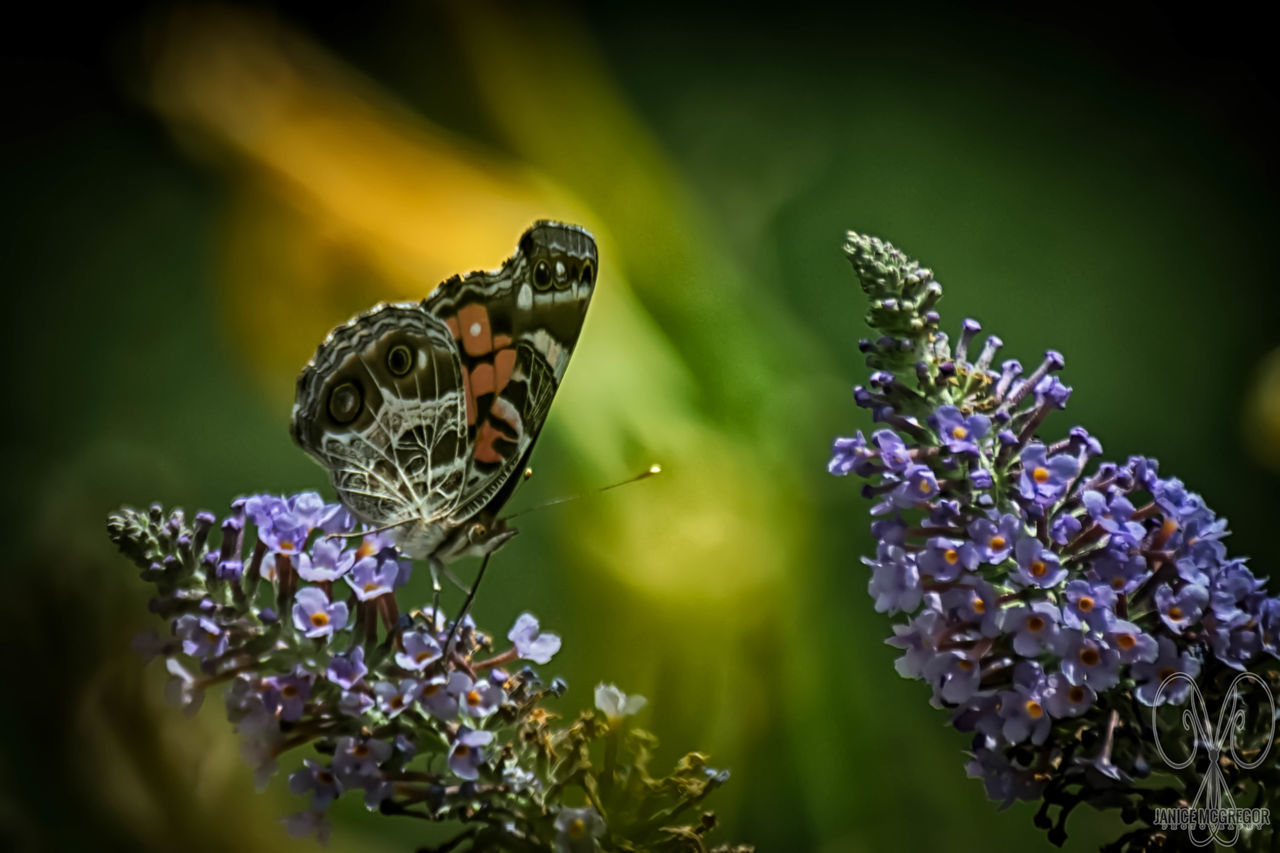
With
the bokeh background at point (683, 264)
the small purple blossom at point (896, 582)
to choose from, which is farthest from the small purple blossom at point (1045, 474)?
the bokeh background at point (683, 264)

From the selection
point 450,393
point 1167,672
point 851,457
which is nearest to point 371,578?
point 450,393

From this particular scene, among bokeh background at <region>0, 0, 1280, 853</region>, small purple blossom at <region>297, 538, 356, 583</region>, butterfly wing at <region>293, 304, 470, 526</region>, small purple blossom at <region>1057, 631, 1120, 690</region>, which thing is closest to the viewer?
small purple blossom at <region>1057, 631, 1120, 690</region>

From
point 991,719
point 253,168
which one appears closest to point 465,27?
point 253,168

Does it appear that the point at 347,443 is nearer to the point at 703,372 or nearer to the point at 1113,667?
the point at 1113,667

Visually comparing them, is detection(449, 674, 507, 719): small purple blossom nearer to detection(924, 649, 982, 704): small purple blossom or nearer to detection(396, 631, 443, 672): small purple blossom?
detection(396, 631, 443, 672): small purple blossom

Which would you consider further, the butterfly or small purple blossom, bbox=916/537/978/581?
the butterfly

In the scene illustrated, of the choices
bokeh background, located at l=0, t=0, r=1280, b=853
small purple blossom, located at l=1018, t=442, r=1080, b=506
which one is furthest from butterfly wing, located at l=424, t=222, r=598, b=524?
bokeh background, located at l=0, t=0, r=1280, b=853

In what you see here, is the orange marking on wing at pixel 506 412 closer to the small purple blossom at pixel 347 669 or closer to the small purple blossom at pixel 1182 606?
the small purple blossom at pixel 347 669

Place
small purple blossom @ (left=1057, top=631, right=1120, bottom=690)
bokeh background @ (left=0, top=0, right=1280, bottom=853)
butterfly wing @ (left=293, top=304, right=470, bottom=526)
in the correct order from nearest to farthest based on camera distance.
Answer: small purple blossom @ (left=1057, top=631, right=1120, bottom=690), butterfly wing @ (left=293, top=304, right=470, bottom=526), bokeh background @ (left=0, top=0, right=1280, bottom=853)
